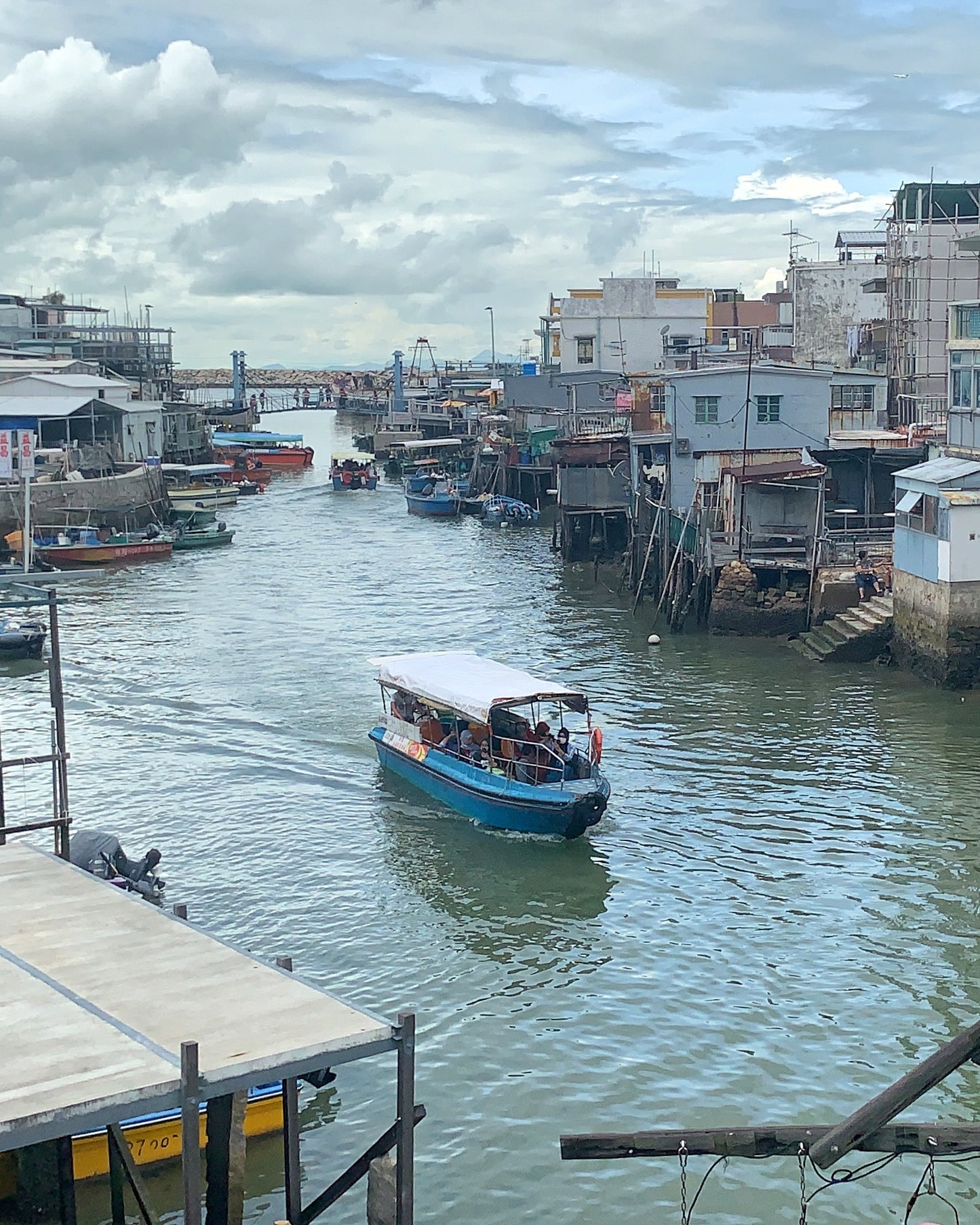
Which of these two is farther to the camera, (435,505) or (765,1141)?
(435,505)

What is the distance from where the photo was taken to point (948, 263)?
Answer: 56.2m

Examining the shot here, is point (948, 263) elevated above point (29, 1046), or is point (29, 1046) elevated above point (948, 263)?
A: point (948, 263)

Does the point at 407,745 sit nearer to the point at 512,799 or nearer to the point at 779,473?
the point at 512,799

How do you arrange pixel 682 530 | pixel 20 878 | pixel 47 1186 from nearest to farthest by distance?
pixel 47 1186 → pixel 20 878 → pixel 682 530

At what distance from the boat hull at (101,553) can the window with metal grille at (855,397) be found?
26076mm

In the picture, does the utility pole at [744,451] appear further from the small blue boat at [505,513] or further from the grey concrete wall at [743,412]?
the small blue boat at [505,513]

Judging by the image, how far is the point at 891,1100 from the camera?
6168 mm

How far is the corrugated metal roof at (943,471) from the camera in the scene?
31.2 m

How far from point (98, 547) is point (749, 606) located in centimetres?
2515

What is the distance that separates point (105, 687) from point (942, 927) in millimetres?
20647

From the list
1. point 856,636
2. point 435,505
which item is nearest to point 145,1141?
point 856,636

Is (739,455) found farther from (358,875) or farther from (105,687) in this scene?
(358,875)

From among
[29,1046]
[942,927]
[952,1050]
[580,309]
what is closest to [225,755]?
[942,927]

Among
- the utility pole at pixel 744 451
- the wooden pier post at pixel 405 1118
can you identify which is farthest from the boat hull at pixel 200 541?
the wooden pier post at pixel 405 1118
